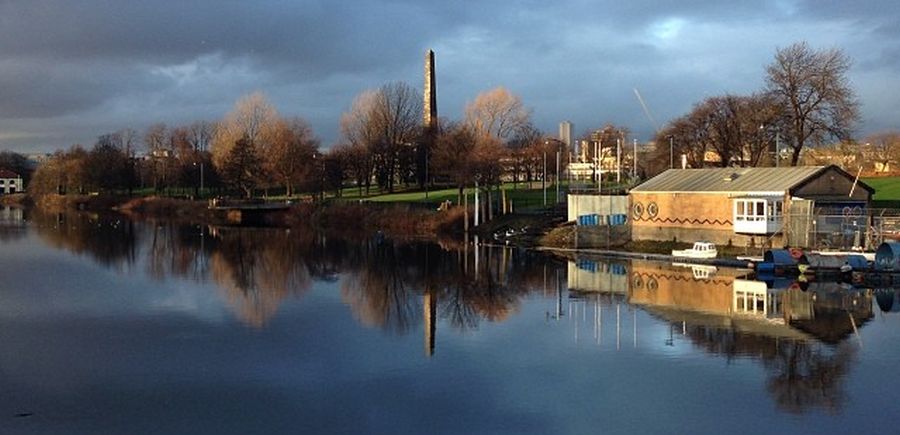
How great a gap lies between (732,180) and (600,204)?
10.6 m

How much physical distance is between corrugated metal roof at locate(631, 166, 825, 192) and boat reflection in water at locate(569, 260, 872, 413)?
6.21 meters

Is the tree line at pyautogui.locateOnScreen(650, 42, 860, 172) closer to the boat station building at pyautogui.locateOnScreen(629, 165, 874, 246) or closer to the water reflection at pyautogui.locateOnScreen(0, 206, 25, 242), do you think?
the boat station building at pyautogui.locateOnScreen(629, 165, 874, 246)

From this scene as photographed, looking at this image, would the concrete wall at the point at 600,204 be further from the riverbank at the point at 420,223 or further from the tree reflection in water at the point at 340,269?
the tree reflection in water at the point at 340,269

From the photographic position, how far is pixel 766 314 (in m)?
25.1

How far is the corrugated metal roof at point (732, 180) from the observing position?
132ft

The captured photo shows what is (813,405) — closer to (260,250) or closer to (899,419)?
(899,419)

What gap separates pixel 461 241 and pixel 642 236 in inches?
542

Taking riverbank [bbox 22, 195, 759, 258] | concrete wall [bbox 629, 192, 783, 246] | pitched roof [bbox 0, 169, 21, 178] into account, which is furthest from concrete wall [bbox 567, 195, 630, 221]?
pitched roof [bbox 0, 169, 21, 178]

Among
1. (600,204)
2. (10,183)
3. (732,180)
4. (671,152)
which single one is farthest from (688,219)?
(10,183)

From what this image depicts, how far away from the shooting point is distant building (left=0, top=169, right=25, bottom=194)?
6447 inches

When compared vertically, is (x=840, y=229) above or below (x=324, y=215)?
above

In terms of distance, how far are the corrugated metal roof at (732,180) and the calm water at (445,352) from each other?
741 cm

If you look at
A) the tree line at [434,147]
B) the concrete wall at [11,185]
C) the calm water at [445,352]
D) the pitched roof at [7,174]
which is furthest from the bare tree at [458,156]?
the pitched roof at [7,174]

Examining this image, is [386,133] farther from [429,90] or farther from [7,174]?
[7,174]
